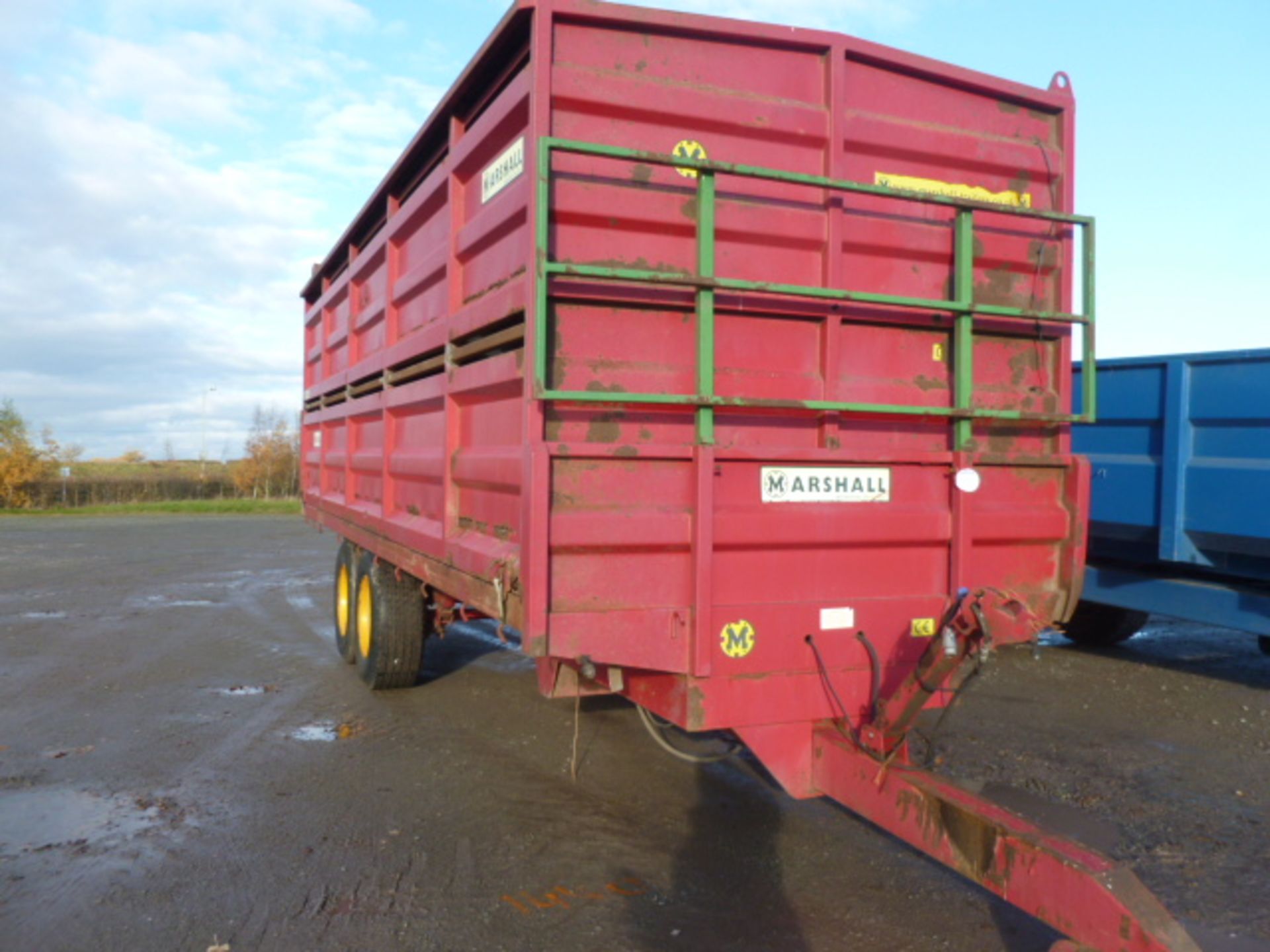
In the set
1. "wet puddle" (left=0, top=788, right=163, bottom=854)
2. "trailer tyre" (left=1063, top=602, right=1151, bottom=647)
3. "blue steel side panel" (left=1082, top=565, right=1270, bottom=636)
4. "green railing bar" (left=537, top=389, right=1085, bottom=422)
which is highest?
"green railing bar" (left=537, top=389, right=1085, bottom=422)

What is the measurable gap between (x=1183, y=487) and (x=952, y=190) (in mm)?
3707

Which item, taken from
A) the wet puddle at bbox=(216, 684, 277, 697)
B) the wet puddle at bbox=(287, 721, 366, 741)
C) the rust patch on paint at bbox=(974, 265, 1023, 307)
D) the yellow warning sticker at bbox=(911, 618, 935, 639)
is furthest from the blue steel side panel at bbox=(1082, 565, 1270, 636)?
the wet puddle at bbox=(216, 684, 277, 697)

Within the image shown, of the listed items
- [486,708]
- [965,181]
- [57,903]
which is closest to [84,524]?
[486,708]

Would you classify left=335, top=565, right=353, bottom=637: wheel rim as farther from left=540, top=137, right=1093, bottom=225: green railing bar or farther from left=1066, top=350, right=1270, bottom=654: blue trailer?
left=1066, top=350, right=1270, bottom=654: blue trailer

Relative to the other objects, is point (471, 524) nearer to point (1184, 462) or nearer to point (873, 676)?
point (873, 676)

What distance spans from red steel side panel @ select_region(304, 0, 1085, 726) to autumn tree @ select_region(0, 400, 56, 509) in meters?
42.4

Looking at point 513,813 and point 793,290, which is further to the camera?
point 513,813

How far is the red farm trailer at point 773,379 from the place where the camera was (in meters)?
3.19

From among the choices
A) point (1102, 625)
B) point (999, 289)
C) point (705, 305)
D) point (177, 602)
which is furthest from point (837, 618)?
point (177, 602)

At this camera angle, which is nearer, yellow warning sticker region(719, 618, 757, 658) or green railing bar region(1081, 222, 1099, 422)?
yellow warning sticker region(719, 618, 757, 658)

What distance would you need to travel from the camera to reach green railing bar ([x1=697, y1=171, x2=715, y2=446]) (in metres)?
3.23

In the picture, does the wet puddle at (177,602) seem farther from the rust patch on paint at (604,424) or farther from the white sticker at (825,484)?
the white sticker at (825,484)

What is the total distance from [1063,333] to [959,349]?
629 millimetres

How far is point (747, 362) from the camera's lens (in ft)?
11.3
